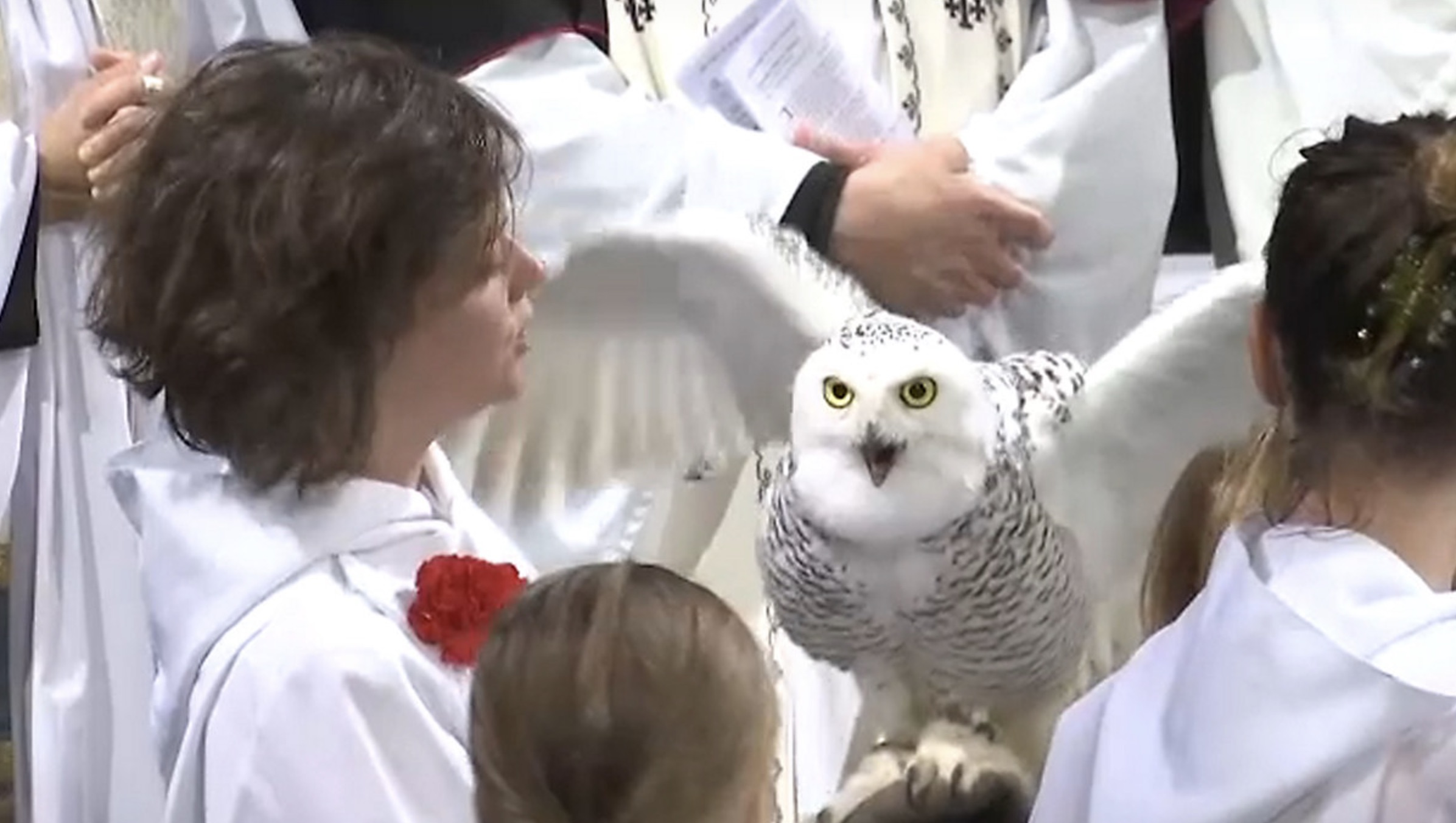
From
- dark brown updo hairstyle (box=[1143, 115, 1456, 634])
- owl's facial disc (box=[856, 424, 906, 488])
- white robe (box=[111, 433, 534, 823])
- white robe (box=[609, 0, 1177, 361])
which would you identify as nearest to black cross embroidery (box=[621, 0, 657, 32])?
white robe (box=[609, 0, 1177, 361])

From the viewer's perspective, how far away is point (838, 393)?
1194mm

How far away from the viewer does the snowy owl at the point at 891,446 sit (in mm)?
1197

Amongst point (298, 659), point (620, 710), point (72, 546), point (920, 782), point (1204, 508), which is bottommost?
point (72, 546)

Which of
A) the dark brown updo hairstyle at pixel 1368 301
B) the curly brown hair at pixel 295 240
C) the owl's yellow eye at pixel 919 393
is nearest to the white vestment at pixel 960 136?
the owl's yellow eye at pixel 919 393

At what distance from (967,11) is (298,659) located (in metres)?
0.79

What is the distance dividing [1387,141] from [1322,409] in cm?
12

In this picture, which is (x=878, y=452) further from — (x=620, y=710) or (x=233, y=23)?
(x=233, y=23)

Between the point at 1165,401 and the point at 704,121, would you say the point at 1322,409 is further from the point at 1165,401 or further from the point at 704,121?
the point at 704,121

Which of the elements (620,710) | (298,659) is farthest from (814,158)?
(620,710)

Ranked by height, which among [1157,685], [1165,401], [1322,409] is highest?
[1322,409]

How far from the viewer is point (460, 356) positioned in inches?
41.1

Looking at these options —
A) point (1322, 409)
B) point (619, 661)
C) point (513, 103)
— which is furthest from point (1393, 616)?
point (513, 103)

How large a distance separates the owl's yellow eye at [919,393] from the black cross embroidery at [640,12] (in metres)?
0.50

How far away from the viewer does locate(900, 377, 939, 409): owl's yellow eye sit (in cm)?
118
